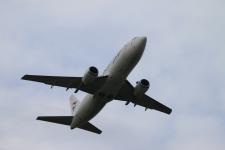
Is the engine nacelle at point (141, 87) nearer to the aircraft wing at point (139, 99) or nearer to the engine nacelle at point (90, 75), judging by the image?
the aircraft wing at point (139, 99)

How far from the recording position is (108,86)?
52312 mm

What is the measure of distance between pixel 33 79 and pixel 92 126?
10383 mm

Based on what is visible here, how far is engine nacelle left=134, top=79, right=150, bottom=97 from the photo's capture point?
176 feet

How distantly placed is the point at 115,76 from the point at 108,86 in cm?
160

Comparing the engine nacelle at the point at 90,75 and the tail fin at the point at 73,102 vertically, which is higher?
the engine nacelle at the point at 90,75

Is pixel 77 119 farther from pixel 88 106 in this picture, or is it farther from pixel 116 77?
Answer: pixel 116 77

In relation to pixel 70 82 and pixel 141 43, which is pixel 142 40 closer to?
pixel 141 43

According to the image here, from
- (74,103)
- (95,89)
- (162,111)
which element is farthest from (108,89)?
(74,103)

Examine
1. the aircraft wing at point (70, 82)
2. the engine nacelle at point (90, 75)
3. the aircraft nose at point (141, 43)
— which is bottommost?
the aircraft wing at point (70, 82)

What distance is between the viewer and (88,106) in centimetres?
5466

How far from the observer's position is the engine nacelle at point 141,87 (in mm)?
53688

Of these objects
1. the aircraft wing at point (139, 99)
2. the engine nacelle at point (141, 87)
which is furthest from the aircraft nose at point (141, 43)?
the aircraft wing at point (139, 99)

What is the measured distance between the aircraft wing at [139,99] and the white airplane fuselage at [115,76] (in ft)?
6.85

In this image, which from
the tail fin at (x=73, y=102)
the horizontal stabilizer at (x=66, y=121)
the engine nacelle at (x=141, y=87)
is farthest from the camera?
the tail fin at (x=73, y=102)
